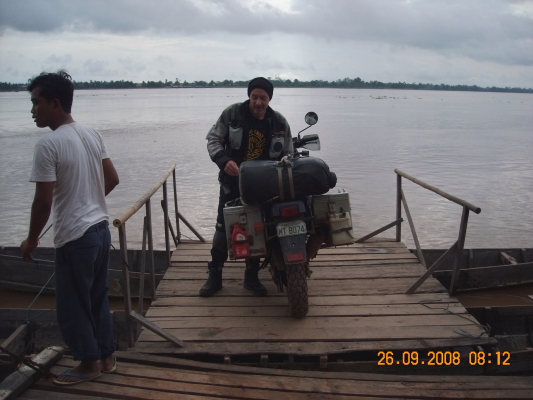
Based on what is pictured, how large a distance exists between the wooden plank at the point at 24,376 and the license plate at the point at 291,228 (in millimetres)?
1622

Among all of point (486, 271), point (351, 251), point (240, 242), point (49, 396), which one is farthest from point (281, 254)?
point (486, 271)

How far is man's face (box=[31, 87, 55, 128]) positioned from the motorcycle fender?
1.77 metres

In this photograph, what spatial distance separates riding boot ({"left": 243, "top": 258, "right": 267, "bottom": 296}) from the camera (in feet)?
14.3

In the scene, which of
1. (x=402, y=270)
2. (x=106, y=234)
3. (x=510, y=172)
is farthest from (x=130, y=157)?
(x=106, y=234)

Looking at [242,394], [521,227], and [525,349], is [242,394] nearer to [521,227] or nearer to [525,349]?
[525,349]

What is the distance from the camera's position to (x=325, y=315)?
12.9 ft

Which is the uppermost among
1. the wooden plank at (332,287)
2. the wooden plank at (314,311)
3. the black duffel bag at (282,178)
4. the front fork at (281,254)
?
the black duffel bag at (282,178)

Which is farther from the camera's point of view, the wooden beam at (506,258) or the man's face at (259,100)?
the wooden beam at (506,258)

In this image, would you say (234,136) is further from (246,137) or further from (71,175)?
(71,175)

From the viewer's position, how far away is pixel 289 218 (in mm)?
3744

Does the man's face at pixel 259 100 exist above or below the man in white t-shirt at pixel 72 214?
above

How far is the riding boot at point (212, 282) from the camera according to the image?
4.38 m

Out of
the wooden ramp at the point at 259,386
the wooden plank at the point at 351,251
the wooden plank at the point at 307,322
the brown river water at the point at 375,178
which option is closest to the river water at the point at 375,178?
the brown river water at the point at 375,178

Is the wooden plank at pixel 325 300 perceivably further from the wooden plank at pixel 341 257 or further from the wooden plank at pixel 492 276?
the wooden plank at pixel 492 276
